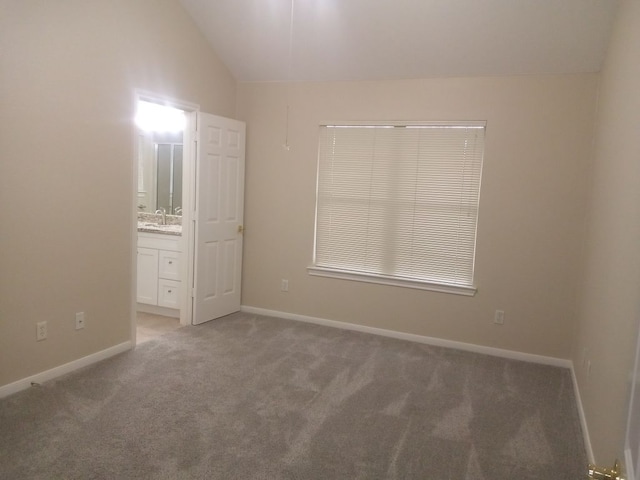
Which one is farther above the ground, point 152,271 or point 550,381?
point 152,271

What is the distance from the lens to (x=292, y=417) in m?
2.93

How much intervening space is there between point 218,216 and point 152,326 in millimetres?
1253

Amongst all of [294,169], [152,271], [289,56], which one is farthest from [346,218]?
[152,271]

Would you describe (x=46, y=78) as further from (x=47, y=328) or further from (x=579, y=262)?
(x=579, y=262)

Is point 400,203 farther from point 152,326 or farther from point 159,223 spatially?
point 159,223

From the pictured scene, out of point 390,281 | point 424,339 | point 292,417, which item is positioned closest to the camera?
point 292,417

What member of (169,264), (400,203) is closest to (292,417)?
(400,203)

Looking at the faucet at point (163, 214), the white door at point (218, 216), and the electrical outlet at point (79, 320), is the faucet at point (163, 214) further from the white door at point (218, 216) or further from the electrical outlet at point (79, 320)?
the electrical outlet at point (79, 320)

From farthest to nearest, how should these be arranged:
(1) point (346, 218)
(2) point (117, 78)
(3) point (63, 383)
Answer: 1. (1) point (346, 218)
2. (2) point (117, 78)
3. (3) point (63, 383)

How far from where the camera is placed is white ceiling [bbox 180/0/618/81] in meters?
3.57

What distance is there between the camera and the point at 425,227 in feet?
14.7

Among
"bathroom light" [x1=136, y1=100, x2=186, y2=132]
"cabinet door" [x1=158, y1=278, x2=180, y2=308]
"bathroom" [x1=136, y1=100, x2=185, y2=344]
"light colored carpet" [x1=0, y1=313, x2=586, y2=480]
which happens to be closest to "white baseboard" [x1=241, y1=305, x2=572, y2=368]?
"light colored carpet" [x1=0, y1=313, x2=586, y2=480]

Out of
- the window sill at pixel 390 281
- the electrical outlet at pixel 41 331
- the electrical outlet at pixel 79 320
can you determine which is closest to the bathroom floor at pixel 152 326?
the electrical outlet at pixel 79 320

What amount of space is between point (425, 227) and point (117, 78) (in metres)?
2.90
